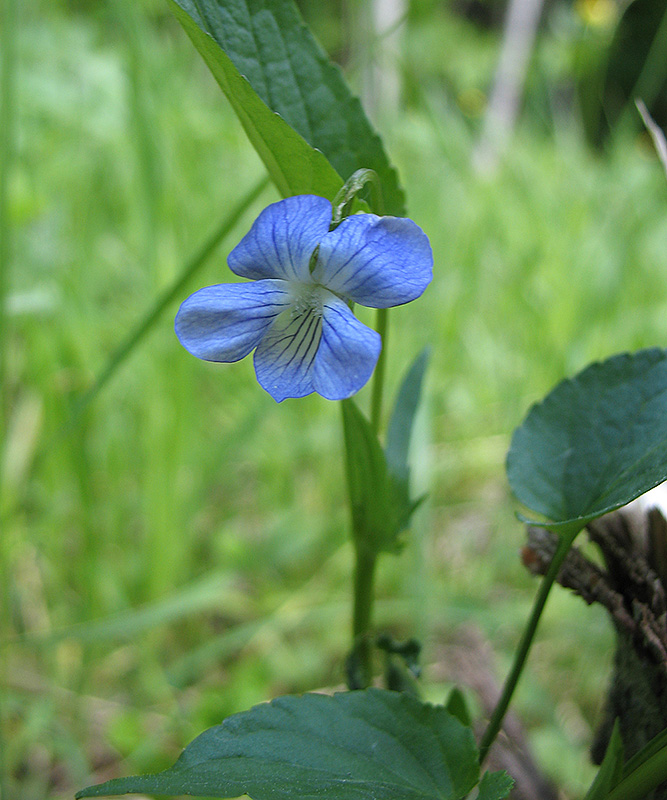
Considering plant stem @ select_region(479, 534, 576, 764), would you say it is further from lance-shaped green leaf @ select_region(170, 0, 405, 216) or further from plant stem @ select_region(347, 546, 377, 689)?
lance-shaped green leaf @ select_region(170, 0, 405, 216)

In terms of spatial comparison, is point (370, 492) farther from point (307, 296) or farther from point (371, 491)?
point (307, 296)

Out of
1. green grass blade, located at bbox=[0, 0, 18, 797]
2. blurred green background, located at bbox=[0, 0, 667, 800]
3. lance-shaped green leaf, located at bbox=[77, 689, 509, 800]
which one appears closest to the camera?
lance-shaped green leaf, located at bbox=[77, 689, 509, 800]

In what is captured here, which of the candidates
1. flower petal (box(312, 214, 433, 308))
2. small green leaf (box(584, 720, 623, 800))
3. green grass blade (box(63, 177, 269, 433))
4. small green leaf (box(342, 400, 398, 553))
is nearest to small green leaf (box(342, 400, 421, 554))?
small green leaf (box(342, 400, 398, 553))

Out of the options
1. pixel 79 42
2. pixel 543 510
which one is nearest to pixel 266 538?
pixel 543 510

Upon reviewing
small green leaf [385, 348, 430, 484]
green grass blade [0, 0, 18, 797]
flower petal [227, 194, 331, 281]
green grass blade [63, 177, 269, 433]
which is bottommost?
small green leaf [385, 348, 430, 484]

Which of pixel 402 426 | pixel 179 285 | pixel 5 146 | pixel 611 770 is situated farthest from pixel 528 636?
pixel 5 146

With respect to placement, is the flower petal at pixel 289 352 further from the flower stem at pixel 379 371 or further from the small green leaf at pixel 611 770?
the small green leaf at pixel 611 770

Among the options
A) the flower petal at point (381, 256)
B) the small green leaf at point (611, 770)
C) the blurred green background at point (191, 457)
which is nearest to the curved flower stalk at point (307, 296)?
the flower petal at point (381, 256)
